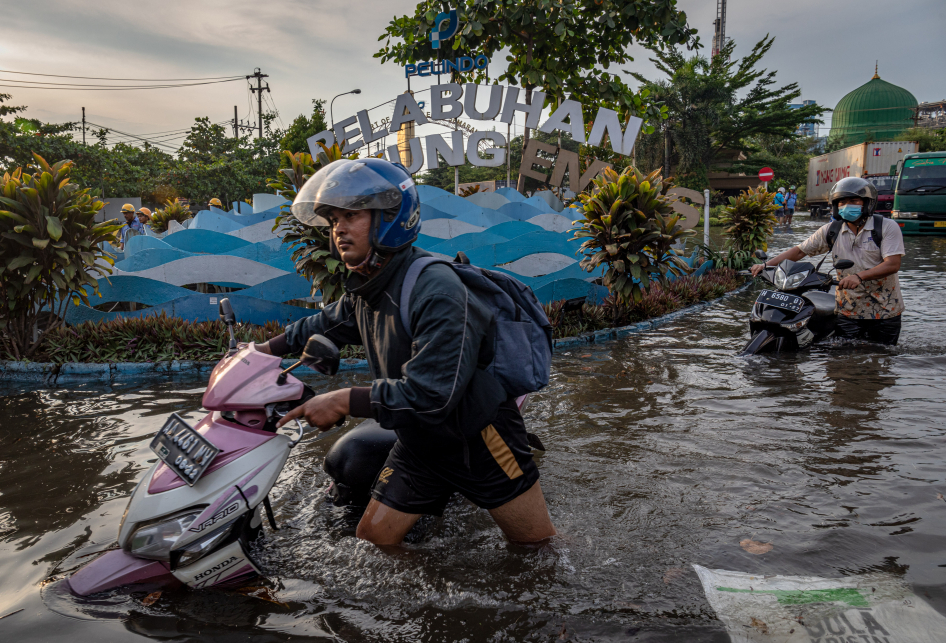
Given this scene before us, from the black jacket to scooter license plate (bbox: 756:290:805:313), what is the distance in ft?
16.2

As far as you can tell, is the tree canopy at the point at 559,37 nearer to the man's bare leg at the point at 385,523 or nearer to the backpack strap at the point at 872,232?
the backpack strap at the point at 872,232

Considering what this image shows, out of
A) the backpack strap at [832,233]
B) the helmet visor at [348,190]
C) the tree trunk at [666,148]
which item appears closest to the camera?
the helmet visor at [348,190]

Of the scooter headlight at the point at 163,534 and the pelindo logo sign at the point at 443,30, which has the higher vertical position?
the pelindo logo sign at the point at 443,30

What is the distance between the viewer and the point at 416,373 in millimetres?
2256

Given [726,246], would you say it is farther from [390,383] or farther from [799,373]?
[390,383]

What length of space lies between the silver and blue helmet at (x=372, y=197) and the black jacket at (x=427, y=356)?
0.11 metres

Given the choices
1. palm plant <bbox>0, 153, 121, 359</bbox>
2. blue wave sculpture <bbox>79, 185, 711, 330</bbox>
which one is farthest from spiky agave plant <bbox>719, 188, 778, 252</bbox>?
palm plant <bbox>0, 153, 121, 359</bbox>

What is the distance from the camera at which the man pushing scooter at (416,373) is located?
2.28m

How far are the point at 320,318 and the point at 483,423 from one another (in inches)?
40.9

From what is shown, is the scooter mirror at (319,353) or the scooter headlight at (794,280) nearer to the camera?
the scooter mirror at (319,353)

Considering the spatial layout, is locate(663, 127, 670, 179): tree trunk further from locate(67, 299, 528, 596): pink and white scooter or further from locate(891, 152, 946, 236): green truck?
locate(67, 299, 528, 596): pink and white scooter

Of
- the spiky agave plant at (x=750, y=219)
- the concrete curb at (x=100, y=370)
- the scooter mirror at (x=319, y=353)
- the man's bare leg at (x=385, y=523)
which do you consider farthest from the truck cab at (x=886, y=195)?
the scooter mirror at (x=319, y=353)

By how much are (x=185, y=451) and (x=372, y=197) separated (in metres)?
1.20

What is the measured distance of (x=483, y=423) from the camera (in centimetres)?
243
